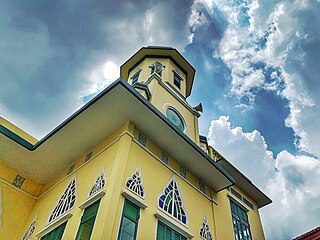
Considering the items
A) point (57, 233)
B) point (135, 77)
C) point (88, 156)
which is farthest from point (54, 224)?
point (135, 77)

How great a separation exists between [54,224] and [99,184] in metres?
1.69

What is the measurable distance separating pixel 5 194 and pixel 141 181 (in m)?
4.15

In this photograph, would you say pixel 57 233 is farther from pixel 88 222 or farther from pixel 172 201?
pixel 172 201

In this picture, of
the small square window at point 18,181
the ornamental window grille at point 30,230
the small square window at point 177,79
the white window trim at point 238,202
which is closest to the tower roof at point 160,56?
the small square window at point 177,79

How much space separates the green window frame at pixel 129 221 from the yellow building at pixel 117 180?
0.02 metres

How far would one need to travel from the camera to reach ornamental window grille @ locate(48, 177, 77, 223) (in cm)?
741

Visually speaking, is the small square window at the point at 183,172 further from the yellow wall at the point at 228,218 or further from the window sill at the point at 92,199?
the window sill at the point at 92,199

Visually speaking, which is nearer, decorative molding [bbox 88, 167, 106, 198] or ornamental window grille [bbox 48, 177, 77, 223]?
decorative molding [bbox 88, 167, 106, 198]

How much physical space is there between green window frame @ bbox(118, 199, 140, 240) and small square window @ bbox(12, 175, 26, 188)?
168 inches

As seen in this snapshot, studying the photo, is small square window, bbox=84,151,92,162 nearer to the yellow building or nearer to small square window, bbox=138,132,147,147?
the yellow building

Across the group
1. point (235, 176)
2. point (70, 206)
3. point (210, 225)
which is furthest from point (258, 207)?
point (70, 206)

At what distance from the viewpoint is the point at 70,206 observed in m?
7.30

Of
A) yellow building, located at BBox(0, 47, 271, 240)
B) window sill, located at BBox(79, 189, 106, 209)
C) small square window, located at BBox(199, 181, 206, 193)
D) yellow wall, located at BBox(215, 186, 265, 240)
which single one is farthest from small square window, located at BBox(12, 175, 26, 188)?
yellow wall, located at BBox(215, 186, 265, 240)

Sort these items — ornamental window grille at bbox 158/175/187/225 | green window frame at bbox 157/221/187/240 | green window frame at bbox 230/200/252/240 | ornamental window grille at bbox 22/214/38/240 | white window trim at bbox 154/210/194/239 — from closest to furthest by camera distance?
green window frame at bbox 157/221/187/240
white window trim at bbox 154/210/194/239
ornamental window grille at bbox 158/175/187/225
ornamental window grille at bbox 22/214/38/240
green window frame at bbox 230/200/252/240
